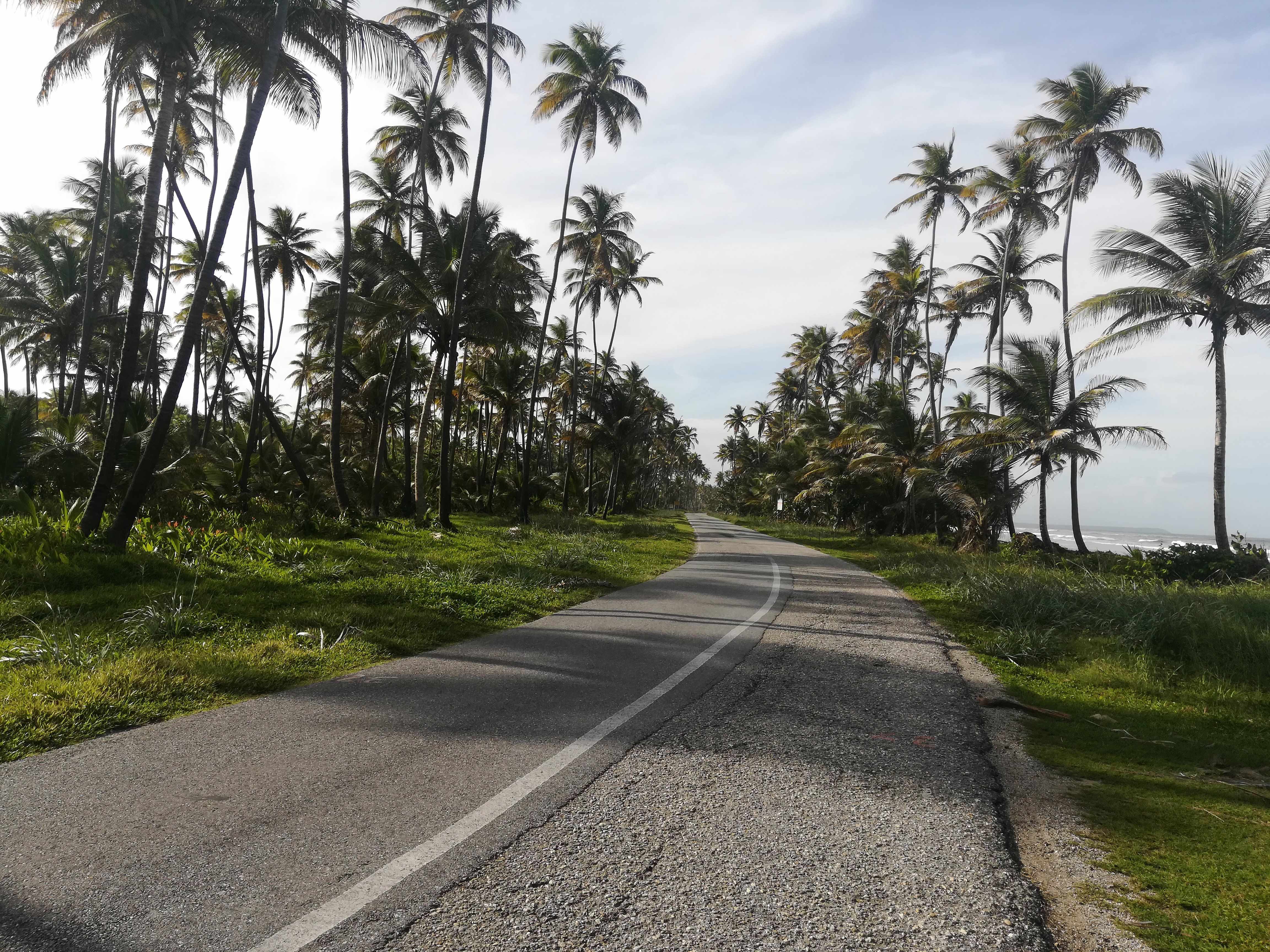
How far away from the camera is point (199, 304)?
11.0 m

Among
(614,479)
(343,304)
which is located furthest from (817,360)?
(343,304)

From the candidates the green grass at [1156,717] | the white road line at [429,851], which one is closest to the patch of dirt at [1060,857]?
the green grass at [1156,717]

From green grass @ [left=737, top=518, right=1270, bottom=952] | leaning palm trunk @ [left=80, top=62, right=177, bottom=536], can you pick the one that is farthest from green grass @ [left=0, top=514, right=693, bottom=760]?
green grass @ [left=737, top=518, right=1270, bottom=952]

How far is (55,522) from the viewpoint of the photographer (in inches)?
408

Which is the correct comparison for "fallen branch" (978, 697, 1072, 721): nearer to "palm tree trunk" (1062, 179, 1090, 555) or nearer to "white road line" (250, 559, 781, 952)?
"white road line" (250, 559, 781, 952)

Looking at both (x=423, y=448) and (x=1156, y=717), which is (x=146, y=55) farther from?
(x=1156, y=717)

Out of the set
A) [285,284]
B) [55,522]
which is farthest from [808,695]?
[285,284]

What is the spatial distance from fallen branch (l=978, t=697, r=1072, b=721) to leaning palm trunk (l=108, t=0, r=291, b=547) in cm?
1096

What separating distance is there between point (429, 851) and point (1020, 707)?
469 centimetres

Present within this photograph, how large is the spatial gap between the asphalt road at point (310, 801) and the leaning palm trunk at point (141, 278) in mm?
8250

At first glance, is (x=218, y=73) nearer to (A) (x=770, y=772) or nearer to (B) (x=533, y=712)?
(B) (x=533, y=712)

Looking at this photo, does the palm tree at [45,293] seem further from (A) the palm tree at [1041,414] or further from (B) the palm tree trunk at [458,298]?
(A) the palm tree at [1041,414]

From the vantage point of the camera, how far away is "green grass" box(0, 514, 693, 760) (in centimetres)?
486

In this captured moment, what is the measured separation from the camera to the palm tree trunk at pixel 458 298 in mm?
20609
